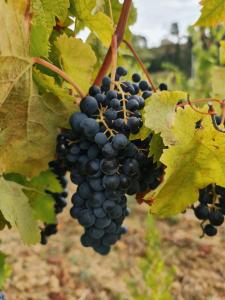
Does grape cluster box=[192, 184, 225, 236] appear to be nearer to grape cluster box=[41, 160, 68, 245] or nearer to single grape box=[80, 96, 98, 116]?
single grape box=[80, 96, 98, 116]

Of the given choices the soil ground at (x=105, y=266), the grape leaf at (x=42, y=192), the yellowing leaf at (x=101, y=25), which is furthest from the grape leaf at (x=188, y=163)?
the soil ground at (x=105, y=266)

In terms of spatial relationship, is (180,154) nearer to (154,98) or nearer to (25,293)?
(154,98)

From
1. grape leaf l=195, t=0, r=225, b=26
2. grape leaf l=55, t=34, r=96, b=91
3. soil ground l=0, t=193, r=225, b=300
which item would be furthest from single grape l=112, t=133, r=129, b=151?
soil ground l=0, t=193, r=225, b=300

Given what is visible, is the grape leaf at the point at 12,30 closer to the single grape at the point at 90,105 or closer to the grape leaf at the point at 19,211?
the single grape at the point at 90,105

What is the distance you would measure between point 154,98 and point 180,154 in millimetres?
105

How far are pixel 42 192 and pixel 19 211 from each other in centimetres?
28

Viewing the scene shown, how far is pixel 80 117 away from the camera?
3.08ft

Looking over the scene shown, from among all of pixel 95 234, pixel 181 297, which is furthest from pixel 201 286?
pixel 95 234

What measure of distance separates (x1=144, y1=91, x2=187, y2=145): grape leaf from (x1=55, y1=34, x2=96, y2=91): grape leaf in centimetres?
24

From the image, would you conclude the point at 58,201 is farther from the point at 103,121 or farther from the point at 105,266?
the point at 105,266

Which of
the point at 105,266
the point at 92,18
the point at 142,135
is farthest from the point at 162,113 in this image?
the point at 105,266

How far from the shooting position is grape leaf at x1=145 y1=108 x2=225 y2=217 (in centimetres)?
89

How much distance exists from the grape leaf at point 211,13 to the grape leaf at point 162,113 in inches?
13.3

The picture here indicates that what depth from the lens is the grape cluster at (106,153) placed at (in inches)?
36.4
